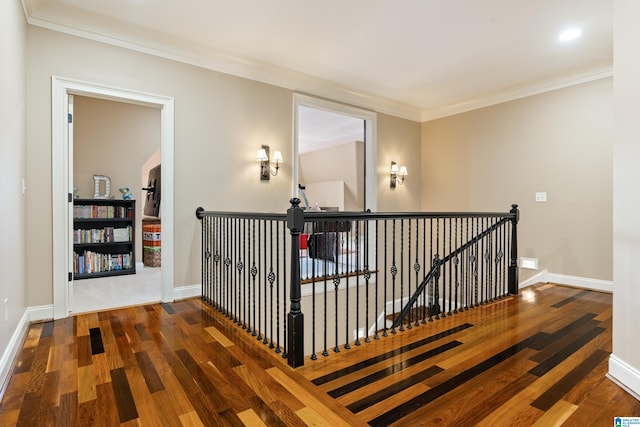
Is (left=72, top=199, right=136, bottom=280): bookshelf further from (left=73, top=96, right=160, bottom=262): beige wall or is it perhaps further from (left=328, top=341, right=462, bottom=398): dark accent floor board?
(left=328, top=341, right=462, bottom=398): dark accent floor board

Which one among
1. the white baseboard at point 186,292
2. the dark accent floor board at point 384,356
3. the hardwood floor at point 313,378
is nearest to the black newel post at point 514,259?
the hardwood floor at point 313,378

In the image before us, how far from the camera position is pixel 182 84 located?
354cm

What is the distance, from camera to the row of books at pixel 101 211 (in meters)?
5.03

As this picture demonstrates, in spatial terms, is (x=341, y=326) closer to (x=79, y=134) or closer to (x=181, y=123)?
(x=181, y=123)

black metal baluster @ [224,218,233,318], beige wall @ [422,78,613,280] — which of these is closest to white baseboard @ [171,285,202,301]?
black metal baluster @ [224,218,233,318]

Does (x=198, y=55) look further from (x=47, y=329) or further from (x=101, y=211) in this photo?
(x=101, y=211)

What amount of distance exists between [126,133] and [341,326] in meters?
4.56

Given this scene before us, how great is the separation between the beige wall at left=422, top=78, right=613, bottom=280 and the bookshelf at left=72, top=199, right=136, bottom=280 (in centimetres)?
510

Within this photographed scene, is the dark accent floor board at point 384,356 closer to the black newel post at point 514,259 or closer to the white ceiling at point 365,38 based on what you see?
the black newel post at point 514,259

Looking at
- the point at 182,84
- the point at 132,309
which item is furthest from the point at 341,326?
the point at 182,84

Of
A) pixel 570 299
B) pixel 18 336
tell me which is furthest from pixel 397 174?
pixel 18 336

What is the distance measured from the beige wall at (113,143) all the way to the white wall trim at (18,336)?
9.33ft

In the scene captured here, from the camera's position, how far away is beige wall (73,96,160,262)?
17.1 feet

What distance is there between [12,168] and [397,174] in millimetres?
4641
